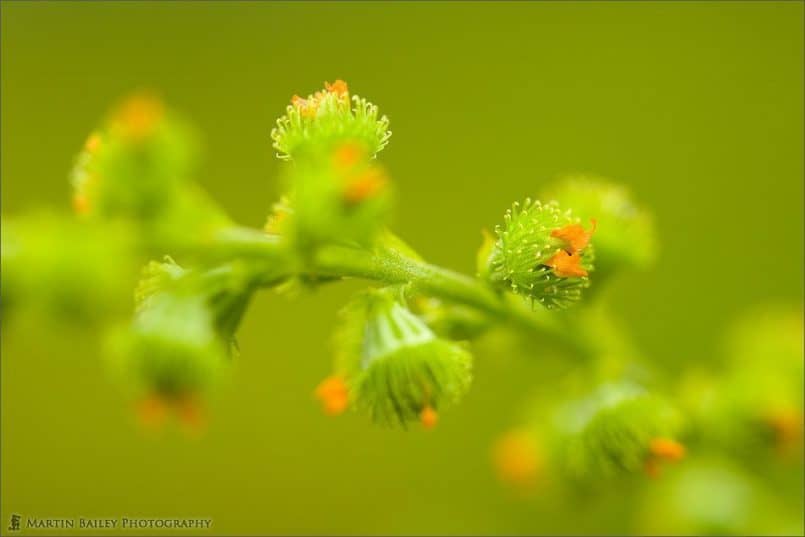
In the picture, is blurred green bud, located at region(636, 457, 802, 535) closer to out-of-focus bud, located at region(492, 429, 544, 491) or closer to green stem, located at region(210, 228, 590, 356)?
out-of-focus bud, located at region(492, 429, 544, 491)

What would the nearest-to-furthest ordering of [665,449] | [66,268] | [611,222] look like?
[66,268], [665,449], [611,222]

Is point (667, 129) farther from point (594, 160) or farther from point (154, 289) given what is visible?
point (154, 289)

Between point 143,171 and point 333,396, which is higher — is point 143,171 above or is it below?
above

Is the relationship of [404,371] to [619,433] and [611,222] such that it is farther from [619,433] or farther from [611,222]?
[611,222]

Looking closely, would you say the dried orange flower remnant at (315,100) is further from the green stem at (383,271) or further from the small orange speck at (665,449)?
the small orange speck at (665,449)

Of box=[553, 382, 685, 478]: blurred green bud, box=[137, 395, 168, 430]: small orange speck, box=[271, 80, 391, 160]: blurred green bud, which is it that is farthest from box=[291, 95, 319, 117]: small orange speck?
box=[553, 382, 685, 478]: blurred green bud

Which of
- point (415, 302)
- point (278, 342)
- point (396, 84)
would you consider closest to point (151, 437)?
point (278, 342)

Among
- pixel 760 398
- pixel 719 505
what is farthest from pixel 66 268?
pixel 719 505
